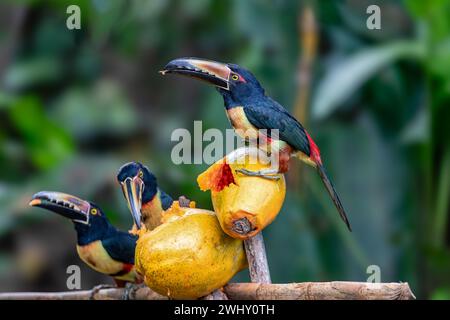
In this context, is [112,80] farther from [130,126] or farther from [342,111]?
[342,111]

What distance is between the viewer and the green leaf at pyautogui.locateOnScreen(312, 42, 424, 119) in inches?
102

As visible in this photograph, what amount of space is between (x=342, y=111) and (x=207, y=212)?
2421 millimetres

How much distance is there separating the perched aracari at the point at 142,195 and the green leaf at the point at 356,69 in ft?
5.11

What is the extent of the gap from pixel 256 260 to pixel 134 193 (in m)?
0.17

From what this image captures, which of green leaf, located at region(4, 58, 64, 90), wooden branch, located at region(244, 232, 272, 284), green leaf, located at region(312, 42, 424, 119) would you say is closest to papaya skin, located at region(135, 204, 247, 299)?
wooden branch, located at region(244, 232, 272, 284)

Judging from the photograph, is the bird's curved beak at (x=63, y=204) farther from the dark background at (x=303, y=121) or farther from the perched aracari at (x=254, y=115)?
the dark background at (x=303, y=121)

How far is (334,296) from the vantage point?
83 cm

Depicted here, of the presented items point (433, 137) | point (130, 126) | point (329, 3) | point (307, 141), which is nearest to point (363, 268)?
point (433, 137)

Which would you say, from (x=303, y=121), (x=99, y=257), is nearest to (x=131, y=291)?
(x=99, y=257)

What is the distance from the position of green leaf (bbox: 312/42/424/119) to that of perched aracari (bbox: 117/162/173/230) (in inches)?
61.4

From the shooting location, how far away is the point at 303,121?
2775 millimetres

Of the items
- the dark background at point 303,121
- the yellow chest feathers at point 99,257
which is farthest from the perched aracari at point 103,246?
the dark background at point 303,121

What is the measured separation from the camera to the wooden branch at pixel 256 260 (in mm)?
933

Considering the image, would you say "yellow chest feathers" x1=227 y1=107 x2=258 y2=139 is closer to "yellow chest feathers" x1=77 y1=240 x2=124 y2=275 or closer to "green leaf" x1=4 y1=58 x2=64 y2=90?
"yellow chest feathers" x1=77 y1=240 x2=124 y2=275
